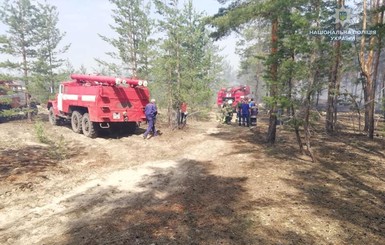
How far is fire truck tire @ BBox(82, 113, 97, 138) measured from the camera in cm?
1300

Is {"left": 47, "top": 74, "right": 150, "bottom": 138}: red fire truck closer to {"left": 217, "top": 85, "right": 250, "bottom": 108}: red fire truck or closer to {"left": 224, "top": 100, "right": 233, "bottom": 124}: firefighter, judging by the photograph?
{"left": 224, "top": 100, "right": 233, "bottom": 124}: firefighter

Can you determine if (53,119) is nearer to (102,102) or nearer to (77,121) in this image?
(77,121)

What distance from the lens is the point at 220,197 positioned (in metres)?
6.24

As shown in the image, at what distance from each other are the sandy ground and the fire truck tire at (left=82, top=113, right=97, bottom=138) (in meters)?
1.36

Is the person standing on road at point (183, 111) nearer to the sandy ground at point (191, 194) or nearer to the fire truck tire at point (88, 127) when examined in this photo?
the sandy ground at point (191, 194)

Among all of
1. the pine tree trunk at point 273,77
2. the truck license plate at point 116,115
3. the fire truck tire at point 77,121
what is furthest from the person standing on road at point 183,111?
the pine tree trunk at point 273,77

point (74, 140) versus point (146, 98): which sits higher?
point (146, 98)

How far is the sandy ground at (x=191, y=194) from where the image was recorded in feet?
15.3

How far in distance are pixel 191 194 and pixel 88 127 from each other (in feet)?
→ 28.3

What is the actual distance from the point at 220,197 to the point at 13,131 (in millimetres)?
13870

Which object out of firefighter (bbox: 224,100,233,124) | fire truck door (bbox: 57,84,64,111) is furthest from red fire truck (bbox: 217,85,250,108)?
fire truck door (bbox: 57,84,64,111)

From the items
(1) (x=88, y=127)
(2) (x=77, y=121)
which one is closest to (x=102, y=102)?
(1) (x=88, y=127)

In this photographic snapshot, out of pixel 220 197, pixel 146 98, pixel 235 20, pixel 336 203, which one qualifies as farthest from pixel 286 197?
pixel 146 98

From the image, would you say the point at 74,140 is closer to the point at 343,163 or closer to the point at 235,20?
the point at 235,20
